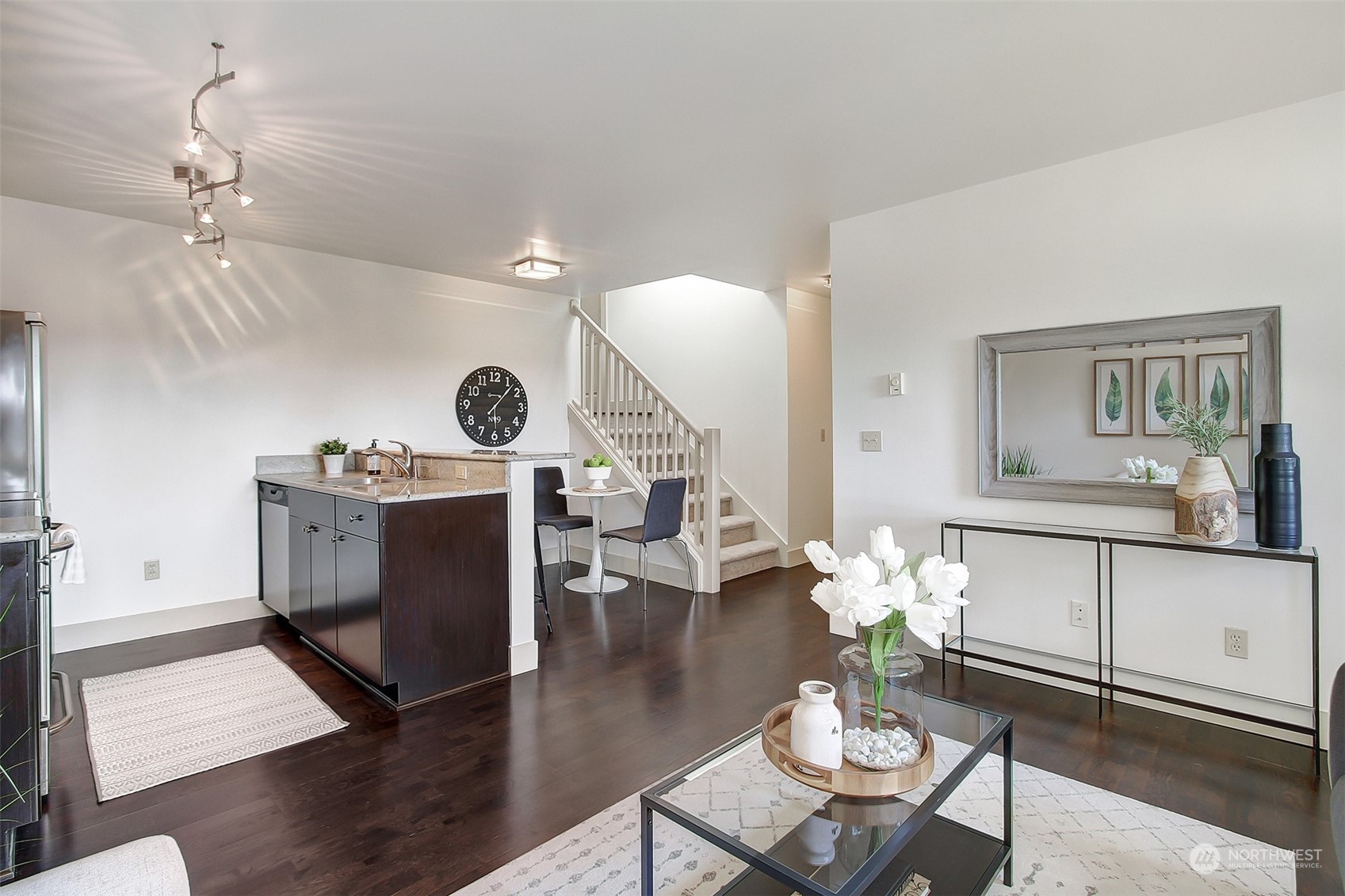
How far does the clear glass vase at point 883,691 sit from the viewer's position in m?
1.54

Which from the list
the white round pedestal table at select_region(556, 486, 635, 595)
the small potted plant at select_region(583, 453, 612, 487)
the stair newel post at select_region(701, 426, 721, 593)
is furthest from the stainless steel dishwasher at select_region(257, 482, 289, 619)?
the stair newel post at select_region(701, 426, 721, 593)

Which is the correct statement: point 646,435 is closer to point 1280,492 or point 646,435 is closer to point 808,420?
point 808,420

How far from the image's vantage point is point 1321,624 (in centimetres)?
244

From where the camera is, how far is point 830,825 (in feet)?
4.43

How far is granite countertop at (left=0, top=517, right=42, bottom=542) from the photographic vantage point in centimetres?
178

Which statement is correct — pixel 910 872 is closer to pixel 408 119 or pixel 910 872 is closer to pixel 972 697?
pixel 972 697

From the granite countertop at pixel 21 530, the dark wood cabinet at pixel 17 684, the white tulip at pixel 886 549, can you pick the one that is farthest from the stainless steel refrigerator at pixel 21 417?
the white tulip at pixel 886 549

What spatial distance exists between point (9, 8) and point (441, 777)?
2.69m

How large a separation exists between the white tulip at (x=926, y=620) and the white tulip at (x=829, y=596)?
0.50 feet

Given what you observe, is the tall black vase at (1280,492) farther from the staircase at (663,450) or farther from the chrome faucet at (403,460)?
the chrome faucet at (403,460)

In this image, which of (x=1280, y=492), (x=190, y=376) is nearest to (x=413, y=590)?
(x=190, y=376)

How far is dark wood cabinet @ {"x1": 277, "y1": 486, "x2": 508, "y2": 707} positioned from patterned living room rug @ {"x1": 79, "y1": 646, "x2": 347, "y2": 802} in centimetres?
30

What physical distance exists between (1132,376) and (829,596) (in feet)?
→ 7.50

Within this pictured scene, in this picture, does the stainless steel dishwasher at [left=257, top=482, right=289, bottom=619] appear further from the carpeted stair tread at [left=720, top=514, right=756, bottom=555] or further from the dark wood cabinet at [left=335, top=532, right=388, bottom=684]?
the carpeted stair tread at [left=720, top=514, right=756, bottom=555]
